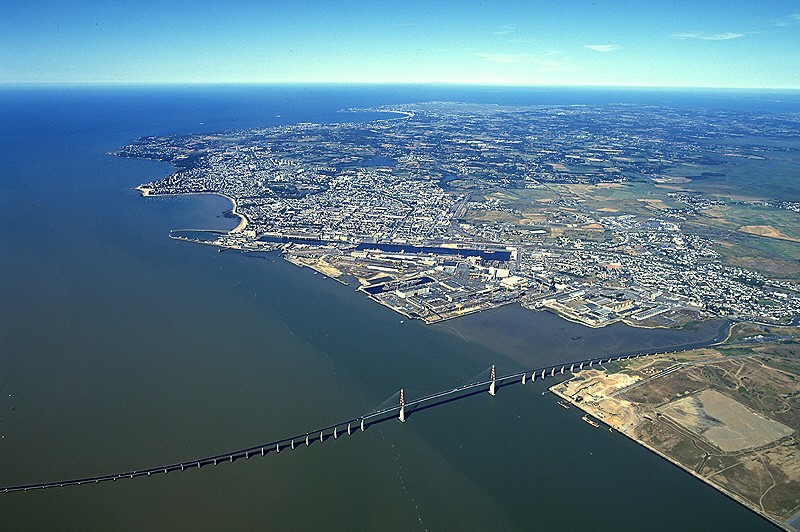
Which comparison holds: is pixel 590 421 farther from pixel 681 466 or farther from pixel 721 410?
pixel 721 410

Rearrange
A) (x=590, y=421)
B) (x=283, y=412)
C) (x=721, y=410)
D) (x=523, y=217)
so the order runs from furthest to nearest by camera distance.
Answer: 1. (x=523, y=217)
2. (x=283, y=412)
3. (x=721, y=410)
4. (x=590, y=421)

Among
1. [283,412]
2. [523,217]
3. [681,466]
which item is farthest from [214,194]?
[681,466]

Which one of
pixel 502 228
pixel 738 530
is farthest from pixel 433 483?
pixel 502 228

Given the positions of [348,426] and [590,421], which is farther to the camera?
[590,421]

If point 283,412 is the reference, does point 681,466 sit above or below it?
above

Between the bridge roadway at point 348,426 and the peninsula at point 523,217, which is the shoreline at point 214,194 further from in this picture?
the bridge roadway at point 348,426

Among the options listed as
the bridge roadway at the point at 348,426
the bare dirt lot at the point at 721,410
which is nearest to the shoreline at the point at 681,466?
the bare dirt lot at the point at 721,410
